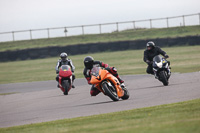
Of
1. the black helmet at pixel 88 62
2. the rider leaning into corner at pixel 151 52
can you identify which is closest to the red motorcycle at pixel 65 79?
the rider leaning into corner at pixel 151 52

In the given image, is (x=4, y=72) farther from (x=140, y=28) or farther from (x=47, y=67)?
(x=140, y=28)

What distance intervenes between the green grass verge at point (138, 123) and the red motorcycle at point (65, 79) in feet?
23.7

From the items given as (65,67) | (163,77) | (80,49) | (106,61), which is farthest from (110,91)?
(80,49)

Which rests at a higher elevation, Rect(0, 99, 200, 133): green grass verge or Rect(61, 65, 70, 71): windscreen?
Rect(61, 65, 70, 71): windscreen

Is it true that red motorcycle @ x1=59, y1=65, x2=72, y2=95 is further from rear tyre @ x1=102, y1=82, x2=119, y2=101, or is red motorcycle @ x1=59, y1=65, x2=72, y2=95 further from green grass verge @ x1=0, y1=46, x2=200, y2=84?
green grass verge @ x1=0, y1=46, x2=200, y2=84

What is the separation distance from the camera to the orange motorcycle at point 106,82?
1152cm

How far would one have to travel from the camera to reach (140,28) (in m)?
49.9

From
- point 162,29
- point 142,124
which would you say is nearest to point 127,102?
point 142,124

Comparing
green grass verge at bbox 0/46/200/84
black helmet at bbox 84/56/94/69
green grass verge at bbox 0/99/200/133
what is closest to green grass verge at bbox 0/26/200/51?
green grass verge at bbox 0/46/200/84

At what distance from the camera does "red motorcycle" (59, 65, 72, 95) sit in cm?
1638

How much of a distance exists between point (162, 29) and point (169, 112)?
38411 mm

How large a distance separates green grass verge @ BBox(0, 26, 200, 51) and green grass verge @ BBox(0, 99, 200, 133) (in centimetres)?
3383

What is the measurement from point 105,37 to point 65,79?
97.7 feet

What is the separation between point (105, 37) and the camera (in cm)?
4619
